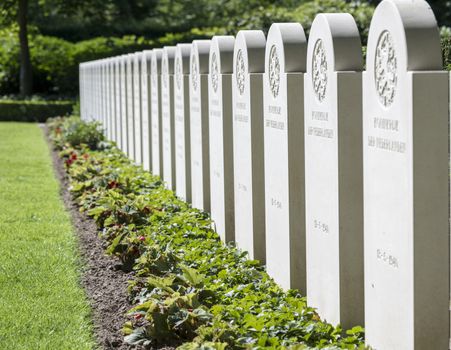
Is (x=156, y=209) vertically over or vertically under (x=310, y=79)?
under

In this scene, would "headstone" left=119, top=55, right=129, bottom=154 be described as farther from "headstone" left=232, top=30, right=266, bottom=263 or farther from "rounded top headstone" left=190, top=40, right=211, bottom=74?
"headstone" left=232, top=30, right=266, bottom=263

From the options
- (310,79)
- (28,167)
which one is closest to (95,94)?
(28,167)

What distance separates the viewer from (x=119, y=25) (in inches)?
1651

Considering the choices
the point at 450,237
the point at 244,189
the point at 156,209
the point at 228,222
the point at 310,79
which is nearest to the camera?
the point at 450,237

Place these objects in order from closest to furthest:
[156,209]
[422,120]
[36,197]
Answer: [422,120]
[156,209]
[36,197]

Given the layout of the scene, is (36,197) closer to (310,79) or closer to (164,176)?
(164,176)

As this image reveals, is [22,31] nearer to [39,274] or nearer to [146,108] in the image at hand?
[146,108]

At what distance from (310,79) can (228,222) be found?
2600 mm

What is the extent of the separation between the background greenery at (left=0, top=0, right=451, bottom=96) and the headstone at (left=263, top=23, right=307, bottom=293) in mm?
11390

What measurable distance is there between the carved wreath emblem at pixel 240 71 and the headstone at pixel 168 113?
125 inches

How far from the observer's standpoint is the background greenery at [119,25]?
26047 millimetres

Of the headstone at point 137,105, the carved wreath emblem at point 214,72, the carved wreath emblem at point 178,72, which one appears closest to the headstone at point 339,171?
the carved wreath emblem at point 214,72

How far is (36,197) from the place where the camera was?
11.4m

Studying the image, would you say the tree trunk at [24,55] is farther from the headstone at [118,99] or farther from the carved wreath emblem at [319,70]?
the carved wreath emblem at [319,70]
